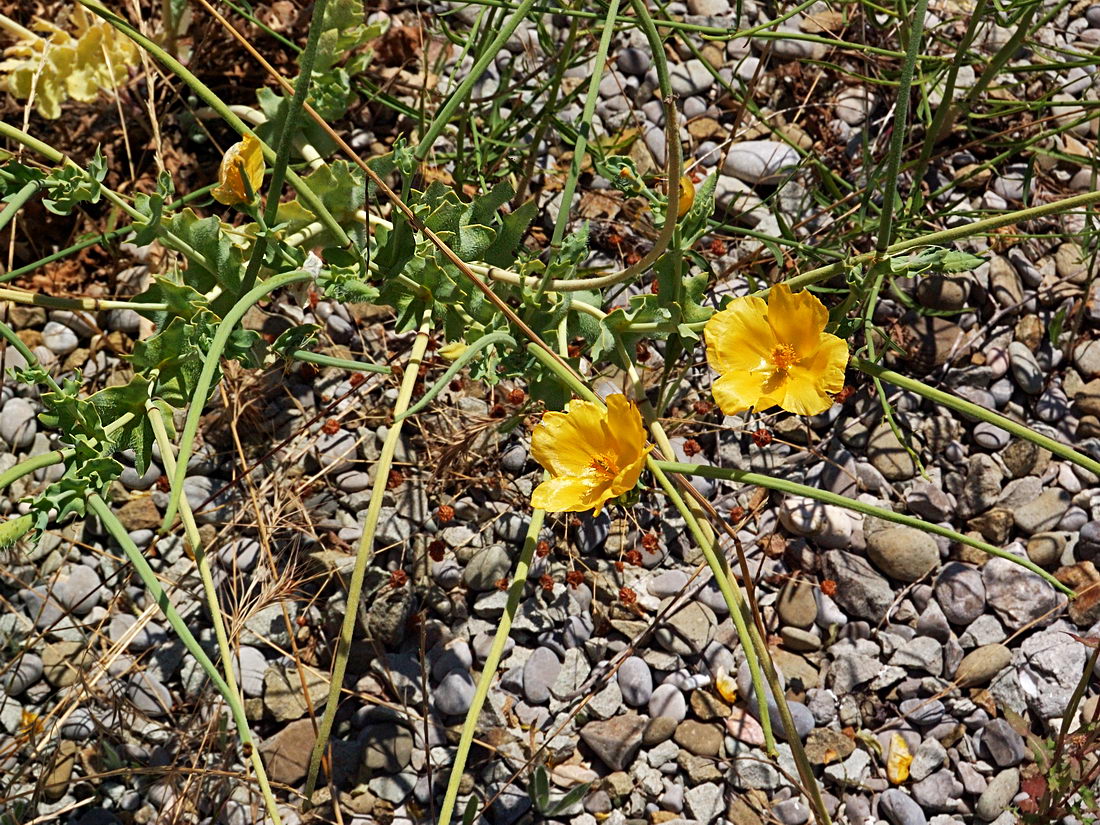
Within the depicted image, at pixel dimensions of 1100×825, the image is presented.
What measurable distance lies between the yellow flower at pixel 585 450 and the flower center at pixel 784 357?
202mm

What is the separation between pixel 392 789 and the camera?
1558 mm

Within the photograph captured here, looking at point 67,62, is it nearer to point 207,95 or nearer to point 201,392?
point 207,95

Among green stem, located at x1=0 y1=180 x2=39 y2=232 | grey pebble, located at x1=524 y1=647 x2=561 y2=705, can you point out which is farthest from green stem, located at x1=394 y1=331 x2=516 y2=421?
grey pebble, located at x1=524 y1=647 x2=561 y2=705

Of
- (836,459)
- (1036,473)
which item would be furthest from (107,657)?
(1036,473)

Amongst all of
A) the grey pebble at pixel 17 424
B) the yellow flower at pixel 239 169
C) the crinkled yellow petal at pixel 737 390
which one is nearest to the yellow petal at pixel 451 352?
the yellow flower at pixel 239 169

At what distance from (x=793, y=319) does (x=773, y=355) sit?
5 cm

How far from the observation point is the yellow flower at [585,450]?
1.13m

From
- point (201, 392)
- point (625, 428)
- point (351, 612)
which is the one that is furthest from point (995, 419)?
point (201, 392)

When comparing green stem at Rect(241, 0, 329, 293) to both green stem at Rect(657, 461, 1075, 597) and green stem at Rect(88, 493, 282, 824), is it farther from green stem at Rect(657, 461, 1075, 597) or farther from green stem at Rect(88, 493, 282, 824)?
green stem at Rect(657, 461, 1075, 597)

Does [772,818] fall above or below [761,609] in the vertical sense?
below

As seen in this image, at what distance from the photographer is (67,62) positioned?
1936 millimetres

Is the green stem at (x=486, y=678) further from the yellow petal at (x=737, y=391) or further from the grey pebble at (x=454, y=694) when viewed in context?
the grey pebble at (x=454, y=694)

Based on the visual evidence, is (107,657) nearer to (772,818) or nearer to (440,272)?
(440,272)

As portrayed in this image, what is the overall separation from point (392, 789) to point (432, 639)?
0.83ft
